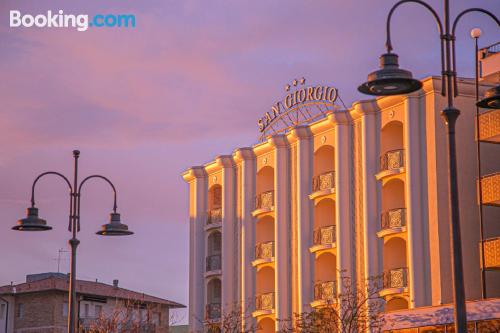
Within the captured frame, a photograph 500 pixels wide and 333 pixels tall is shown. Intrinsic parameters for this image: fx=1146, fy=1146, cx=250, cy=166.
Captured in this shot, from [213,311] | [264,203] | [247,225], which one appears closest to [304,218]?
[264,203]

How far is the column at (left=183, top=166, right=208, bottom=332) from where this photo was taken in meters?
71.1

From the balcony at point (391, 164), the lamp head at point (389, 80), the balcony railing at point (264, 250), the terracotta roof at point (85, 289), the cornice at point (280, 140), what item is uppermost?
the cornice at point (280, 140)

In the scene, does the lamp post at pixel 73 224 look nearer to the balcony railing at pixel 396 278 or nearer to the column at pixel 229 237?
the balcony railing at pixel 396 278

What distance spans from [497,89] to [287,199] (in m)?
42.4

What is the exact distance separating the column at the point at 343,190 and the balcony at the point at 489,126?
9.72m

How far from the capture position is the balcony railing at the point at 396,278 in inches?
2089

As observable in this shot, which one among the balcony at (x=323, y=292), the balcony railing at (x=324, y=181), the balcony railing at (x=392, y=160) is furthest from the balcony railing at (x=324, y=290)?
the balcony railing at (x=392, y=160)

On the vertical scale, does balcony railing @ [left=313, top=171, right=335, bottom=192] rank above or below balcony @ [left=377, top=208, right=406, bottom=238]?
above

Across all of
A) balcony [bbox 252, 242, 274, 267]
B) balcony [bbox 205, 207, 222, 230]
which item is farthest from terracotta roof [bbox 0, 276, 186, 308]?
balcony [bbox 252, 242, 274, 267]

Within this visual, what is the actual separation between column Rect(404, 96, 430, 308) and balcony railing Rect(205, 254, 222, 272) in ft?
63.2

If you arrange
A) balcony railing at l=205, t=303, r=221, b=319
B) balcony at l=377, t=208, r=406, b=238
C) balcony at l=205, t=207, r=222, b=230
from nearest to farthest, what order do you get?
balcony at l=377, t=208, r=406, b=238
balcony railing at l=205, t=303, r=221, b=319
balcony at l=205, t=207, r=222, b=230

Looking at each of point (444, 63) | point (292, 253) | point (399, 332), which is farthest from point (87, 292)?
point (444, 63)

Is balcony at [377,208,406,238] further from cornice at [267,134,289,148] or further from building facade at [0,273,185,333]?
building facade at [0,273,185,333]

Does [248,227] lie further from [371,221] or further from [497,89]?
[497,89]
